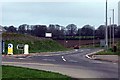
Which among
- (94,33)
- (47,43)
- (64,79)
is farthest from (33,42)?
(94,33)

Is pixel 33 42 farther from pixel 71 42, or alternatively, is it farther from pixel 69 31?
pixel 69 31

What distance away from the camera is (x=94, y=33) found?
513 ft

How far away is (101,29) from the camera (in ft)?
527

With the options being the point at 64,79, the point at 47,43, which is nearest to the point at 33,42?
the point at 47,43

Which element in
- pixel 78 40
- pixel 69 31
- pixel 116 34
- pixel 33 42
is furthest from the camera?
pixel 69 31

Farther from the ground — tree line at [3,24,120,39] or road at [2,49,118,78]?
tree line at [3,24,120,39]

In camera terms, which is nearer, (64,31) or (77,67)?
(77,67)

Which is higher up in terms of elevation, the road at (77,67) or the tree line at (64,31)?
the tree line at (64,31)

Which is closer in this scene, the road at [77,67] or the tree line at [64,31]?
the road at [77,67]

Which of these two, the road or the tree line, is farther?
the tree line

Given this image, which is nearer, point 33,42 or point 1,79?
point 1,79

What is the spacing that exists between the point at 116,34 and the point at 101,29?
30.1 metres

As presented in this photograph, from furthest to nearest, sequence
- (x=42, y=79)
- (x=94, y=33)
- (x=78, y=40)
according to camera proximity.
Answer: (x=94, y=33) < (x=78, y=40) < (x=42, y=79)

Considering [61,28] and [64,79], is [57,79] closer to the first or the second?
[64,79]
